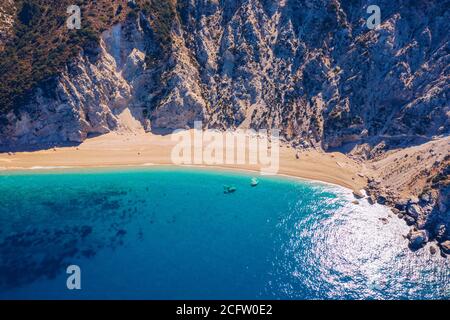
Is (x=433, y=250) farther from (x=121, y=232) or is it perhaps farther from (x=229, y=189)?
(x=121, y=232)

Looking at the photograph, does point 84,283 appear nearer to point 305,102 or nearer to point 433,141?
point 305,102

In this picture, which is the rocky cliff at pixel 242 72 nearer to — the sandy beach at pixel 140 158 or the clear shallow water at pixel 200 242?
the sandy beach at pixel 140 158

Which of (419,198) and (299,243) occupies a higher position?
(419,198)

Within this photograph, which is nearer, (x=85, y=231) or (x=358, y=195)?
(x=85, y=231)

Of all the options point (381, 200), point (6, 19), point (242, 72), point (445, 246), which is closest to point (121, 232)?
point (381, 200)

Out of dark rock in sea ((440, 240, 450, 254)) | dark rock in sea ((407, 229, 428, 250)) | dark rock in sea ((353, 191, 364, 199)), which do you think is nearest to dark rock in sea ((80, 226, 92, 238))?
dark rock in sea ((353, 191, 364, 199))

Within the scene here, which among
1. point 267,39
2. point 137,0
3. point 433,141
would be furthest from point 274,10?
point 433,141

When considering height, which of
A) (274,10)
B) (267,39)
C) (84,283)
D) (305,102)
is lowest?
(84,283)
